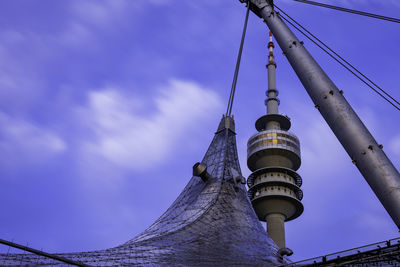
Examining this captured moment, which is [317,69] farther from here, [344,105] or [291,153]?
[291,153]

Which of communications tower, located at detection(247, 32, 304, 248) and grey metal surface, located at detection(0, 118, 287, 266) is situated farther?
communications tower, located at detection(247, 32, 304, 248)

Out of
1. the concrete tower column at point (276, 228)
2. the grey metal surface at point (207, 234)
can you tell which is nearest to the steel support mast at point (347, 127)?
the grey metal surface at point (207, 234)

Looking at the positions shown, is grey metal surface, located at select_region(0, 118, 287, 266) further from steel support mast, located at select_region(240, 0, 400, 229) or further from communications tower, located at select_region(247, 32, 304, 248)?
communications tower, located at select_region(247, 32, 304, 248)

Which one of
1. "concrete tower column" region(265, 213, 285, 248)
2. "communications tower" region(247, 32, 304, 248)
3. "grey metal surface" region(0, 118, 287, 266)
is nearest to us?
"grey metal surface" region(0, 118, 287, 266)

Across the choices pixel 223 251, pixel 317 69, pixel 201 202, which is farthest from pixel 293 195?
pixel 317 69

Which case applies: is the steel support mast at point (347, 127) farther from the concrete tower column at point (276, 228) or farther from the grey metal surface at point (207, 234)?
the concrete tower column at point (276, 228)

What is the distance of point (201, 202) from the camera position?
49969mm

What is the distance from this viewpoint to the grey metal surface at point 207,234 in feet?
109

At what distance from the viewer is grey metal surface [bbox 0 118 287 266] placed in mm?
33344

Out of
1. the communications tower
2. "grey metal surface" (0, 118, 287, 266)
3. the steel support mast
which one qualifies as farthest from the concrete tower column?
the steel support mast

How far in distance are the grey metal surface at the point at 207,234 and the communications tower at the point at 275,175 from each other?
2277 centimetres

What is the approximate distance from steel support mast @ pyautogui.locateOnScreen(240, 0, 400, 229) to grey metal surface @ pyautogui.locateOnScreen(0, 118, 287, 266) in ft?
55.2

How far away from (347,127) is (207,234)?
26630 millimetres

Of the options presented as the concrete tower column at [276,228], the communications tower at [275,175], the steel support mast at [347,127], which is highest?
the communications tower at [275,175]
